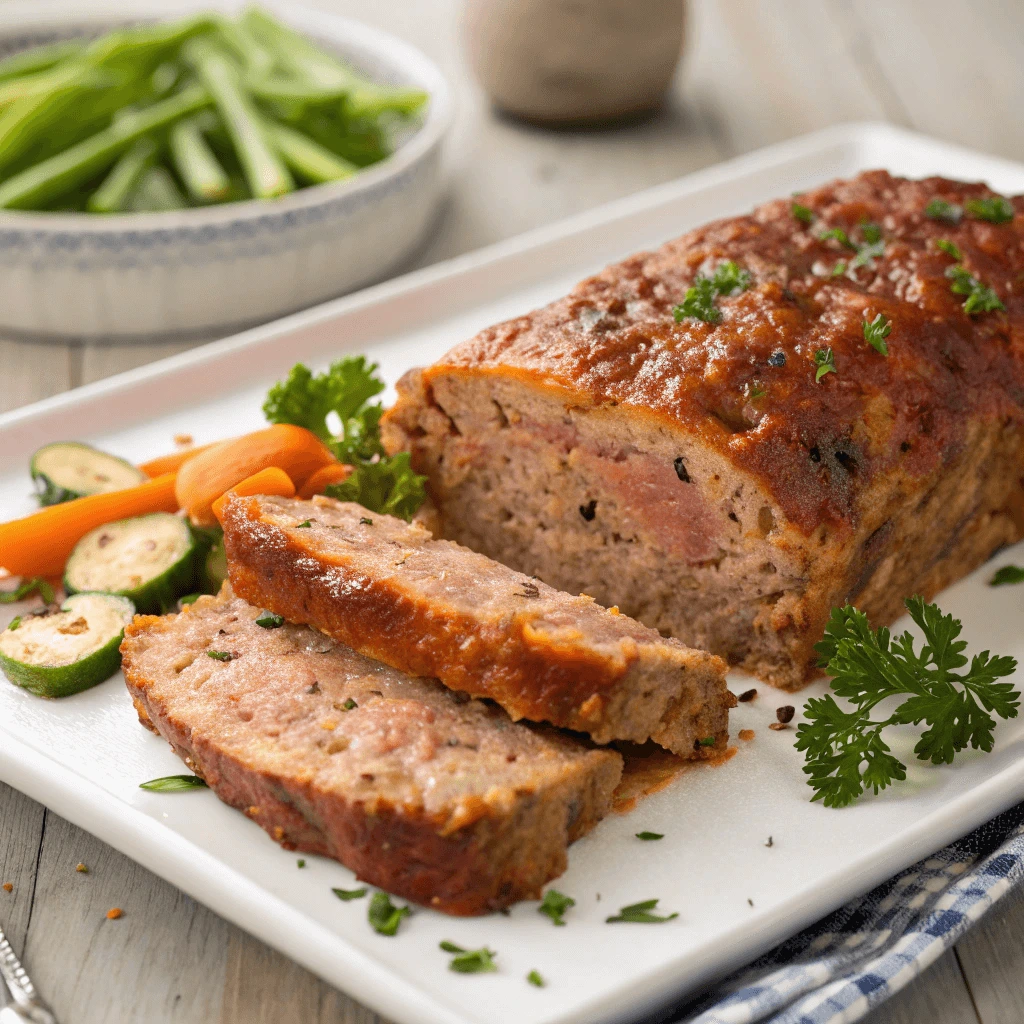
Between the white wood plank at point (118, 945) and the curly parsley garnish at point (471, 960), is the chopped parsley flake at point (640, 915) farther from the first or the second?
the white wood plank at point (118, 945)

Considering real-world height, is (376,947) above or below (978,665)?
below

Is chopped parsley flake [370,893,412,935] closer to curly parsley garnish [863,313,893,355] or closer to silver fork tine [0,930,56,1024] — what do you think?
silver fork tine [0,930,56,1024]

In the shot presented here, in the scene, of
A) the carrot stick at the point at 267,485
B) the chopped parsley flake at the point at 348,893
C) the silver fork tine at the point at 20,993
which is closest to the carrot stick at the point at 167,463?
the carrot stick at the point at 267,485

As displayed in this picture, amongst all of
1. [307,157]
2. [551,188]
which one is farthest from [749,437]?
[551,188]

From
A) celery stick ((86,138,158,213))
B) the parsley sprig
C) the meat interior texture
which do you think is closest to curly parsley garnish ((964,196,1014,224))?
the meat interior texture

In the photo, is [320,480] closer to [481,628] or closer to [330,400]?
[330,400]

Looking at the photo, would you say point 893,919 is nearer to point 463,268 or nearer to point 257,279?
point 463,268

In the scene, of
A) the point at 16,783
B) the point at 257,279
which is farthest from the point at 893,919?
the point at 257,279

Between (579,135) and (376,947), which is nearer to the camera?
(376,947)
